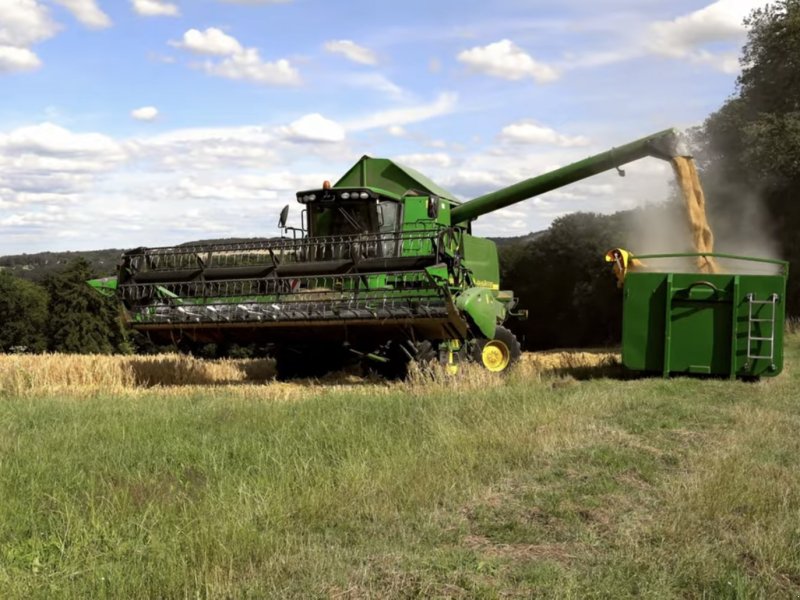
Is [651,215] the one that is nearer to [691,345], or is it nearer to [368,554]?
[691,345]

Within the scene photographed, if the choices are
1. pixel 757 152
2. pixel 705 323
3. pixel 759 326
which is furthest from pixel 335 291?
pixel 757 152

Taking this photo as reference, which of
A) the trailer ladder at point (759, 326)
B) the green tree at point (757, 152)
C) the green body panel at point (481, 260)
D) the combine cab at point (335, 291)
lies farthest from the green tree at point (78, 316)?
the trailer ladder at point (759, 326)

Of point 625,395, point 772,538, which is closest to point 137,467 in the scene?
point 772,538

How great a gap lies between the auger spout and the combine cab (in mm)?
1451

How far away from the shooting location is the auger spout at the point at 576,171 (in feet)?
42.9

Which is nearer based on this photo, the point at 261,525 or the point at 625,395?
the point at 261,525

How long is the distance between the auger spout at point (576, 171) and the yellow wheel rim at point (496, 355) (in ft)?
8.57

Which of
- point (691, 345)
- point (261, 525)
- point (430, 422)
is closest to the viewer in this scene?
point (261, 525)

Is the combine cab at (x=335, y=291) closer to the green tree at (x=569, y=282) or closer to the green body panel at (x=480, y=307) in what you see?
the green body panel at (x=480, y=307)

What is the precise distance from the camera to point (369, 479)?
15.3 ft

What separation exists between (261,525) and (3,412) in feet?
16.0

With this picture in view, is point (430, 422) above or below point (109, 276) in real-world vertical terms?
below

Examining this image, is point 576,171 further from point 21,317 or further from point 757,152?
point 21,317

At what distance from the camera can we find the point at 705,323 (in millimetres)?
10039
